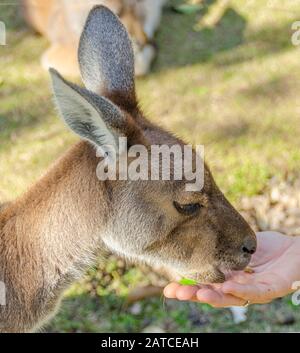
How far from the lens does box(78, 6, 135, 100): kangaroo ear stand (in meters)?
2.77

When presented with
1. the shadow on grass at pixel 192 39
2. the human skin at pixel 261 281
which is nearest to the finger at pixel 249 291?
the human skin at pixel 261 281

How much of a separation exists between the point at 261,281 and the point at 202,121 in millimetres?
2249

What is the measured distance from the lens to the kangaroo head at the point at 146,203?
255 cm

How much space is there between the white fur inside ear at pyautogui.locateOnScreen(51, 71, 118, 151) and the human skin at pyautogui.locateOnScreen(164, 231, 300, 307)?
0.75 metres

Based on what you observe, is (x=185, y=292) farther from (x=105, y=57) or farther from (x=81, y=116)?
(x=105, y=57)

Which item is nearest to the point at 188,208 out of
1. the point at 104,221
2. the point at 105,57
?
the point at 104,221

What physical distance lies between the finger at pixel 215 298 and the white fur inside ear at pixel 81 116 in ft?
2.43

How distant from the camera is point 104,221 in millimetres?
2566

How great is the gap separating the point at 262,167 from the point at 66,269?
220cm

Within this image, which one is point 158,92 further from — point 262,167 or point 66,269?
point 66,269

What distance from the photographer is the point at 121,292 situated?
12.8ft

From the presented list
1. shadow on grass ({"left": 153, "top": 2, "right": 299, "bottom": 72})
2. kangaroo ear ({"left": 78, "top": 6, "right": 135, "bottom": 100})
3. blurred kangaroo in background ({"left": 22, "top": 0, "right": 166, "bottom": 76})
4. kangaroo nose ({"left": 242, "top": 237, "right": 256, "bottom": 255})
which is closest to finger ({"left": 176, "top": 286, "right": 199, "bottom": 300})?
kangaroo nose ({"left": 242, "top": 237, "right": 256, "bottom": 255})

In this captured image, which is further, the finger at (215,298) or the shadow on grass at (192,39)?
the shadow on grass at (192,39)

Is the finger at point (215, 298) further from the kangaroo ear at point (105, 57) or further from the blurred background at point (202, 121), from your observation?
the kangaroo ear at point (105, 57)
